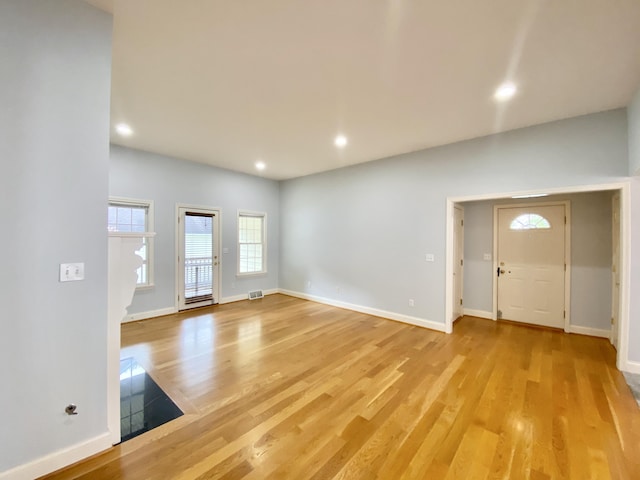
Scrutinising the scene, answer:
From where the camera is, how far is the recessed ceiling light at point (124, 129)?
145 inches

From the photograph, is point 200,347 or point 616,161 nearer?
point 616,161

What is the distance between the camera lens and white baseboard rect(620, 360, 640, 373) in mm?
2900

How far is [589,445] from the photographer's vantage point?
1.92m

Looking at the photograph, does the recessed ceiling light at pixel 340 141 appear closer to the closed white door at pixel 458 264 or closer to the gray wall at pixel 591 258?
the closed white door at pixel 458 264

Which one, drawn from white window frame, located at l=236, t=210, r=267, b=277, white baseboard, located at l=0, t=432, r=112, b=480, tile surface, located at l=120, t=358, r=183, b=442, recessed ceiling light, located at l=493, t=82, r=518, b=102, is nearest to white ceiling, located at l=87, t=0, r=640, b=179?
recessed ceiling light, located at l=493, t=82, r=518, b=102

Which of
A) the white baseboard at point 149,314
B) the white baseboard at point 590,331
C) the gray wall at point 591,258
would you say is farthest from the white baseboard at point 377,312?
the white baseboard at point 149,314

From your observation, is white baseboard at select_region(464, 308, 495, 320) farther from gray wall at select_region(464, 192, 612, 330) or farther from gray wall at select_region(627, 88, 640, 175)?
gray wall at select_region(627, 88, 640, 175)

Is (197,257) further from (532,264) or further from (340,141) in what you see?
(532,264)

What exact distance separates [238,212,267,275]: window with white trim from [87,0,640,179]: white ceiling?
9.24 feet

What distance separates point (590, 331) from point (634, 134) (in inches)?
A: 114

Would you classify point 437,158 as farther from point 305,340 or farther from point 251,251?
point 251,251

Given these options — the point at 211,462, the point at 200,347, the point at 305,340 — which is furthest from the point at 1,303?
the point at 305,340

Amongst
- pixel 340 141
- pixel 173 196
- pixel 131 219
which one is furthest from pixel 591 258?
pixel 131 219

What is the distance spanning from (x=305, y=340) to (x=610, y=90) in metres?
4.51
